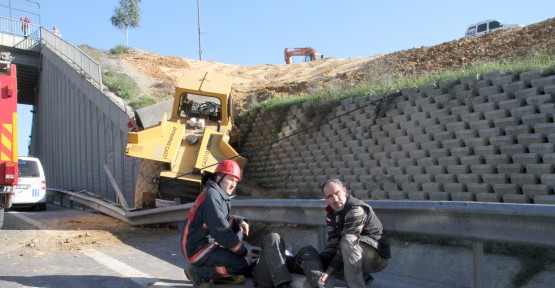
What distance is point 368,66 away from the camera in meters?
20.1

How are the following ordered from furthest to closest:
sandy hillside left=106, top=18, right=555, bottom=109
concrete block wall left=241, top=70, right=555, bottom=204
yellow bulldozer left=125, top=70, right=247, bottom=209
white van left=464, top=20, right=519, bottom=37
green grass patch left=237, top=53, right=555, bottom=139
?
white van left=464, top=20, right=519, bottom=37
sandy hillside left=106, top=18, right=555, bottom=109
yellow bulldozer left=125, top=70, right=247, bottom=209
green grass patch left=237, top=53, right=555, bottom=139
concrete block wall left=241, top=70, right=555, bottom=204

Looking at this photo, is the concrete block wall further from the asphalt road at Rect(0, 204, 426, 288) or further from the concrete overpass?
the concrete overpass

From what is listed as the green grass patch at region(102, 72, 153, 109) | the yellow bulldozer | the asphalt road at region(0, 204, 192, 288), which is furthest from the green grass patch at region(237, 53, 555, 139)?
the green grass patch at region(102, 72, 153, 109)

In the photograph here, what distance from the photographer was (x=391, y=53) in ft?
68.2

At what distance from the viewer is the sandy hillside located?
14766 mm

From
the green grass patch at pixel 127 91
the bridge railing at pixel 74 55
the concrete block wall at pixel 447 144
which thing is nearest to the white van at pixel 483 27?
the green grass patch at pixel 127 91

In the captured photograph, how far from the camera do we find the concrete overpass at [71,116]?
17188mm

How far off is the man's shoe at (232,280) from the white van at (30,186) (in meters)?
13.2

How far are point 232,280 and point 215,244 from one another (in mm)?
351

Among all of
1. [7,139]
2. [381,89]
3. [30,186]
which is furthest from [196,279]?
[30,186]

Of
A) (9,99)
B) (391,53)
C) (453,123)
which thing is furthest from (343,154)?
(391,53)

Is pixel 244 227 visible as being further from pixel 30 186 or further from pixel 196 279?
pixel 30 186

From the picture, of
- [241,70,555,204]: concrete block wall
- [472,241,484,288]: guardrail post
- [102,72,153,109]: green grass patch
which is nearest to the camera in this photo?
[472,241,484,288]: guardrail post

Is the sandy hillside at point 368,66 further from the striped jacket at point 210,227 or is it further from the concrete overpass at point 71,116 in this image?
the striped jacket at point 210,227
